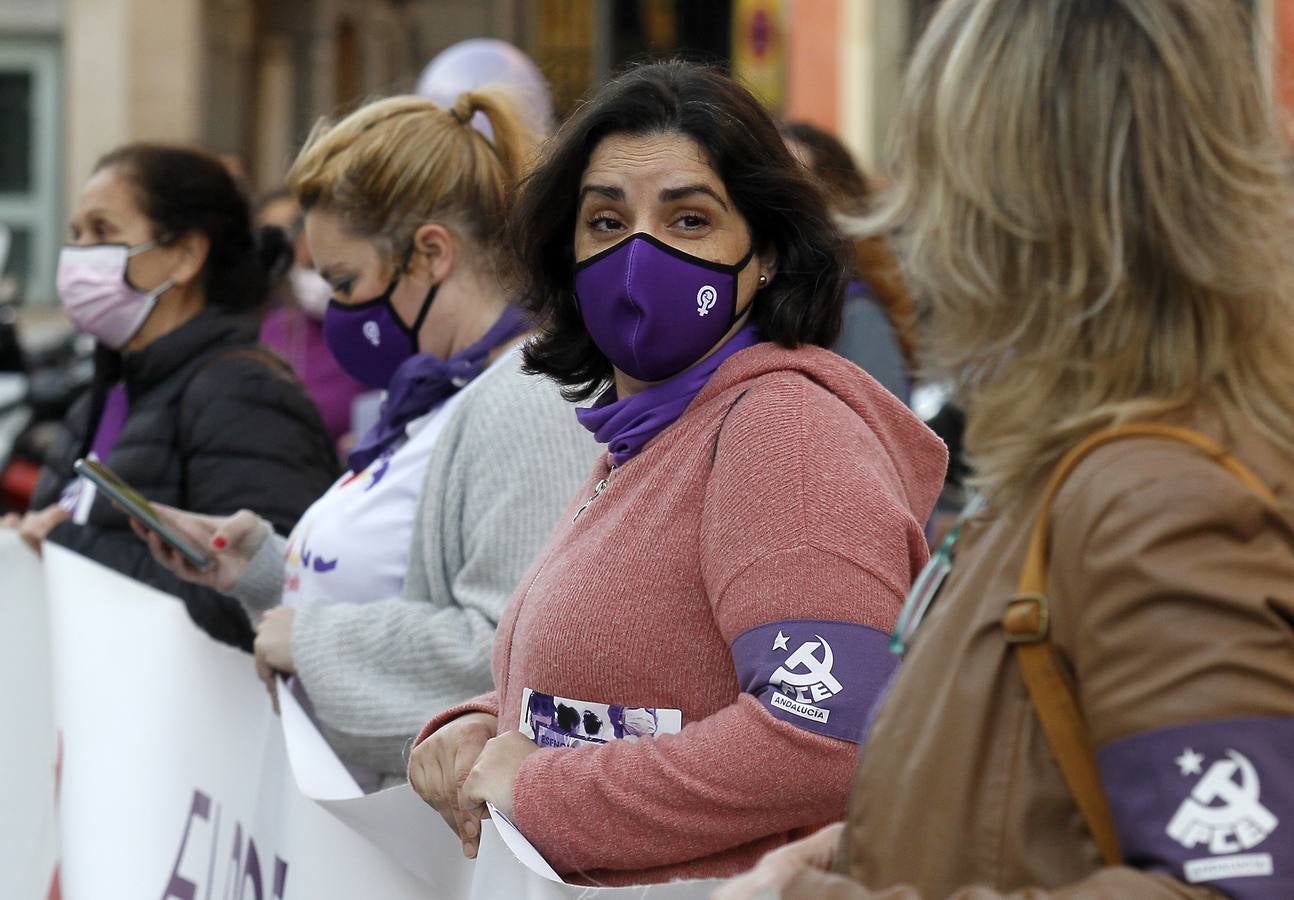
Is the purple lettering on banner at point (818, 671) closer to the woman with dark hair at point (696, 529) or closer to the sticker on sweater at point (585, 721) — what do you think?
the woman with dark hair at point (696, 529)

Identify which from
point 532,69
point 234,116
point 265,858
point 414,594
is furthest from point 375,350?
point 234,116

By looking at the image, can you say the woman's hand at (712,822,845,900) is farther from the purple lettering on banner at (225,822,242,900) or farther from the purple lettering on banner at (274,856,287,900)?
the purple lettering on banner at (225,822,242,900)

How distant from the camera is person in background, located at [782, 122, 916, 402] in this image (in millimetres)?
4281

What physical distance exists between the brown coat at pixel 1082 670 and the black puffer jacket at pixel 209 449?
2.38 m

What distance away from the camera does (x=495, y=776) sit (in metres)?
2.17

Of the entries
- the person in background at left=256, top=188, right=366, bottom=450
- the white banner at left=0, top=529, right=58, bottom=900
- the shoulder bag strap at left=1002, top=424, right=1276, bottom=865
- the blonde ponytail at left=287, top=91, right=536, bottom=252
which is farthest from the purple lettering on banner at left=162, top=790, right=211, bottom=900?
the person in background at left=256, top=188, right=366, bottom=450

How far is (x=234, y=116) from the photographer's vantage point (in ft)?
56.2

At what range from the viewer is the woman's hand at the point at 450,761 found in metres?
2.35

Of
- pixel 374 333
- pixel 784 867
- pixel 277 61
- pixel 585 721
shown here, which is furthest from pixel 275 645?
pixel 277 61

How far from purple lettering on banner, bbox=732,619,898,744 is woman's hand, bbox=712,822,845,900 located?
0.35 m

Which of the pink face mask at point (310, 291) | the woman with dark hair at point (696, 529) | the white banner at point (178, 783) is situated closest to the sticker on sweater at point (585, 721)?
the woman with dark hair at point (696, 529)

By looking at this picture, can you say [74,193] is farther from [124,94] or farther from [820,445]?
[820,445]

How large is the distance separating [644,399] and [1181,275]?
103 cm

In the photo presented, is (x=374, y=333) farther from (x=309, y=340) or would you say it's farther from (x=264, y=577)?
(x=309, y=340)
